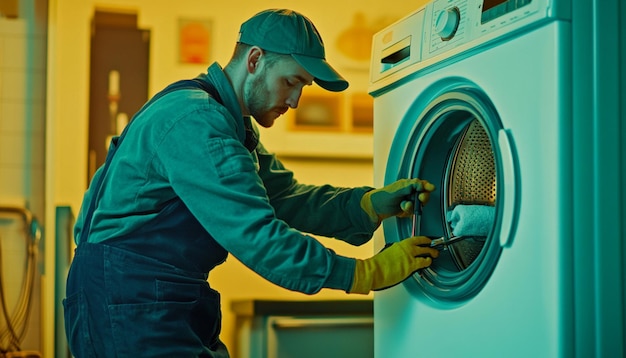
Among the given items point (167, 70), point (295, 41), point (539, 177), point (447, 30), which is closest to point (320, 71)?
point (295, 41)

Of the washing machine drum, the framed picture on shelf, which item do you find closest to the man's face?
the washing machine drum

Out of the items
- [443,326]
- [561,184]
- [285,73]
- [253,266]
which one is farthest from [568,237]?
[285,73]

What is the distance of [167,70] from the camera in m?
3.23

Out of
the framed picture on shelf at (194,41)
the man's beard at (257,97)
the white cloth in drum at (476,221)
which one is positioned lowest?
the white cloth in drum at (476,221)

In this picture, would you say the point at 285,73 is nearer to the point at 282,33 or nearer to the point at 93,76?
the point at 282,33

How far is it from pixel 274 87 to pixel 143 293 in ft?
1.58

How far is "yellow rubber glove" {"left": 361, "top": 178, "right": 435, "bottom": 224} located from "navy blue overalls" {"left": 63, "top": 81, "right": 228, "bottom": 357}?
39cm

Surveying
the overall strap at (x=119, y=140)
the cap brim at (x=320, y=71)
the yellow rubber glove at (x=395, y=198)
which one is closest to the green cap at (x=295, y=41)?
the cap brim at (x=320, y=71)

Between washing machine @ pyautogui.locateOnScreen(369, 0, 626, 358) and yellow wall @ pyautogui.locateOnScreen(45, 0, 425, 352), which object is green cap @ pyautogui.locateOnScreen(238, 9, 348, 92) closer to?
washing machine @ pyautogui.locateOnScreen(369, 0, 626, 358)

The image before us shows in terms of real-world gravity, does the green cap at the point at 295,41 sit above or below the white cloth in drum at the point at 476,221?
above

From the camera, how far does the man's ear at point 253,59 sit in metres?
1.64

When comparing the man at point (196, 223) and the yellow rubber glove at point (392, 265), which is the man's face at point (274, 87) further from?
the yellow rubber glove at point (392, 265)

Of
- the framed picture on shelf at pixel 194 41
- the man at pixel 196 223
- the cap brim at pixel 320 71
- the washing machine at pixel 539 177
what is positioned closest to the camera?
the washing machine at pixel 539 177

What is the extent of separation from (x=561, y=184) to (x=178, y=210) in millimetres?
708
